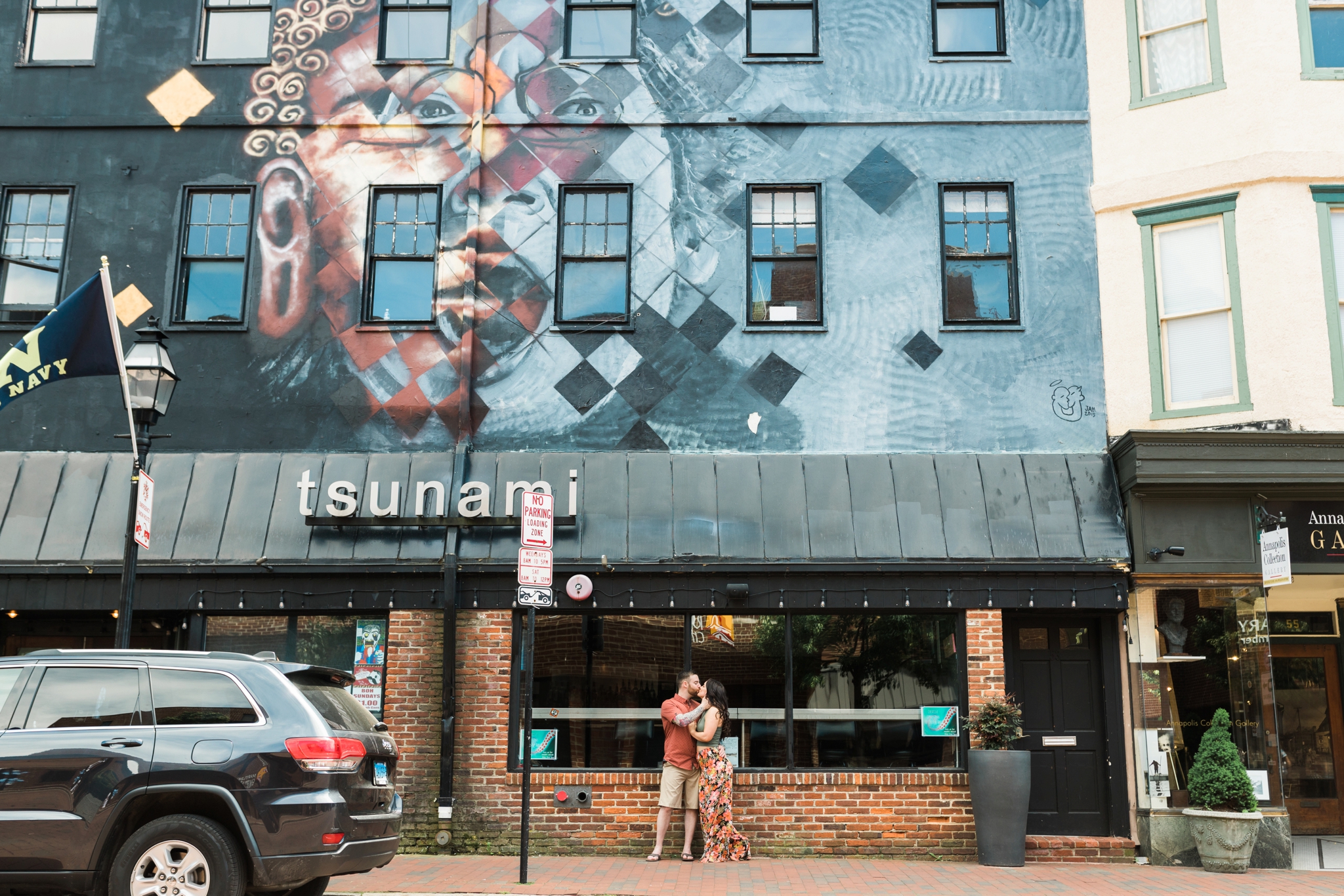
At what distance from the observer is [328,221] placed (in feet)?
43.2

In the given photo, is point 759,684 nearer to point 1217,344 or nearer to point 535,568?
point 535,568

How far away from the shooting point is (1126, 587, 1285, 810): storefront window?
462 inches

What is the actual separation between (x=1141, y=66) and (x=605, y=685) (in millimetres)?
9013

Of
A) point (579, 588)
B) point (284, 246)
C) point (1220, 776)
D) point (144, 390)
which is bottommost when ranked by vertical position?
point (1220, 776)

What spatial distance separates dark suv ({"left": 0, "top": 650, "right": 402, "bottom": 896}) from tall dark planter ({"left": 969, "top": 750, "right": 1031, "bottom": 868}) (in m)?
6.00

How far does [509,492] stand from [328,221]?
387cm

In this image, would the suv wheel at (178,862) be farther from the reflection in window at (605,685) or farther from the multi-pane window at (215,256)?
the multi-pane window at (215,256)

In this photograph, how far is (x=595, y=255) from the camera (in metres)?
13.1

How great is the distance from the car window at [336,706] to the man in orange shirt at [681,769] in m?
3.62

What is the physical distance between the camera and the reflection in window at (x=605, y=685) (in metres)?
11.9

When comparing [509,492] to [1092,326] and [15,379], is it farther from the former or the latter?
[1092,326]

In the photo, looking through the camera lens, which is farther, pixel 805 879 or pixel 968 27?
pixel 968 27

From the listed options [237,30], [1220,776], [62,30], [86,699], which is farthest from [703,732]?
[62,30]

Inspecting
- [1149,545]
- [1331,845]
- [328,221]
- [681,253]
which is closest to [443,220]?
[328,221]
